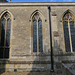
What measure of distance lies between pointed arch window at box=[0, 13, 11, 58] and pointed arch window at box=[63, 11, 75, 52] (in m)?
6.36

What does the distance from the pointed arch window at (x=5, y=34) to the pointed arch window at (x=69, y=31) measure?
6360mm

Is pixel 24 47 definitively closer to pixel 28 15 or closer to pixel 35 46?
pixel 35 46

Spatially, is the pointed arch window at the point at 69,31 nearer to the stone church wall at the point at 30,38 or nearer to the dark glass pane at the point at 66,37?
the dark glass pane at the point at 66,37

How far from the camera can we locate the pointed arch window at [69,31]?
389 inches

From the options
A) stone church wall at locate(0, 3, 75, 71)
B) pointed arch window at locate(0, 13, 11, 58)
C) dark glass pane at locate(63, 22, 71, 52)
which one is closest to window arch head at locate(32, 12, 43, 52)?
stone church wall at locate(0, 3, 75, 71)

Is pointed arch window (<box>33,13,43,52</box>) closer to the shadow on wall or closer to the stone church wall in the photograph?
the stone church wall

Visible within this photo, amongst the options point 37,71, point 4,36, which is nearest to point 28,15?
point 4,36

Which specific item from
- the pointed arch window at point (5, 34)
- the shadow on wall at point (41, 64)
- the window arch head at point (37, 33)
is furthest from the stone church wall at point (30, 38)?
the pointed arch window at point (5, 34)

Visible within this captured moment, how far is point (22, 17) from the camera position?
10.2 m

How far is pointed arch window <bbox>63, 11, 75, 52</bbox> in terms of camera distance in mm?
9878

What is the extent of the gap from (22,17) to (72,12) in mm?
5780

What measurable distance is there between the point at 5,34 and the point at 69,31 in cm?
717

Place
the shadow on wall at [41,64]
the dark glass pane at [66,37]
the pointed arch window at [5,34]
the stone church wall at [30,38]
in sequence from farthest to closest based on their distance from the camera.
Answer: the dark glass pane at [66,37], the pointed arch window at [5,34], the stone church wall at [30,38], the shadow on wall at [41,64]

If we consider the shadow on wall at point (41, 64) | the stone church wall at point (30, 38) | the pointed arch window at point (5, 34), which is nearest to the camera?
the shadow on wall at point (41, 64)
